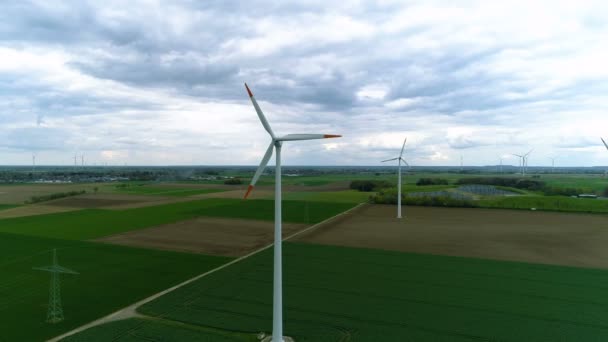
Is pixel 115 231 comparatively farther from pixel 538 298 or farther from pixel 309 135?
pixel 538 298

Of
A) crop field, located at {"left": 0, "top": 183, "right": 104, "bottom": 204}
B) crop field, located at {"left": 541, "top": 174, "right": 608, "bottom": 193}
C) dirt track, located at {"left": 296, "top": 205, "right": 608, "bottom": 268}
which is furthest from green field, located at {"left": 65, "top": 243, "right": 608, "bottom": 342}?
crop field, located at {"left": 541, "top": 174, "right": 608, "bottom": 193}

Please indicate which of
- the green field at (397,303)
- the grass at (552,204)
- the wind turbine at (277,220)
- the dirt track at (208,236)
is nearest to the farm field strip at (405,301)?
the green field at (397,303)

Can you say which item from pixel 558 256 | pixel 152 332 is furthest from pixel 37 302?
pixel 558 256

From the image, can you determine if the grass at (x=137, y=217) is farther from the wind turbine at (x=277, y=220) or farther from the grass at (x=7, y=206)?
the wind turbine at (x=277, y=220)

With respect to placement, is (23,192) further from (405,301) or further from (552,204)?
(552,204)

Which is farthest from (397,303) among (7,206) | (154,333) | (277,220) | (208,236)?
(7,206)

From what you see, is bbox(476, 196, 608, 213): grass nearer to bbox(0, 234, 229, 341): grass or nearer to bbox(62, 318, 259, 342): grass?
bbox(0, 234, 229, 341): grass
